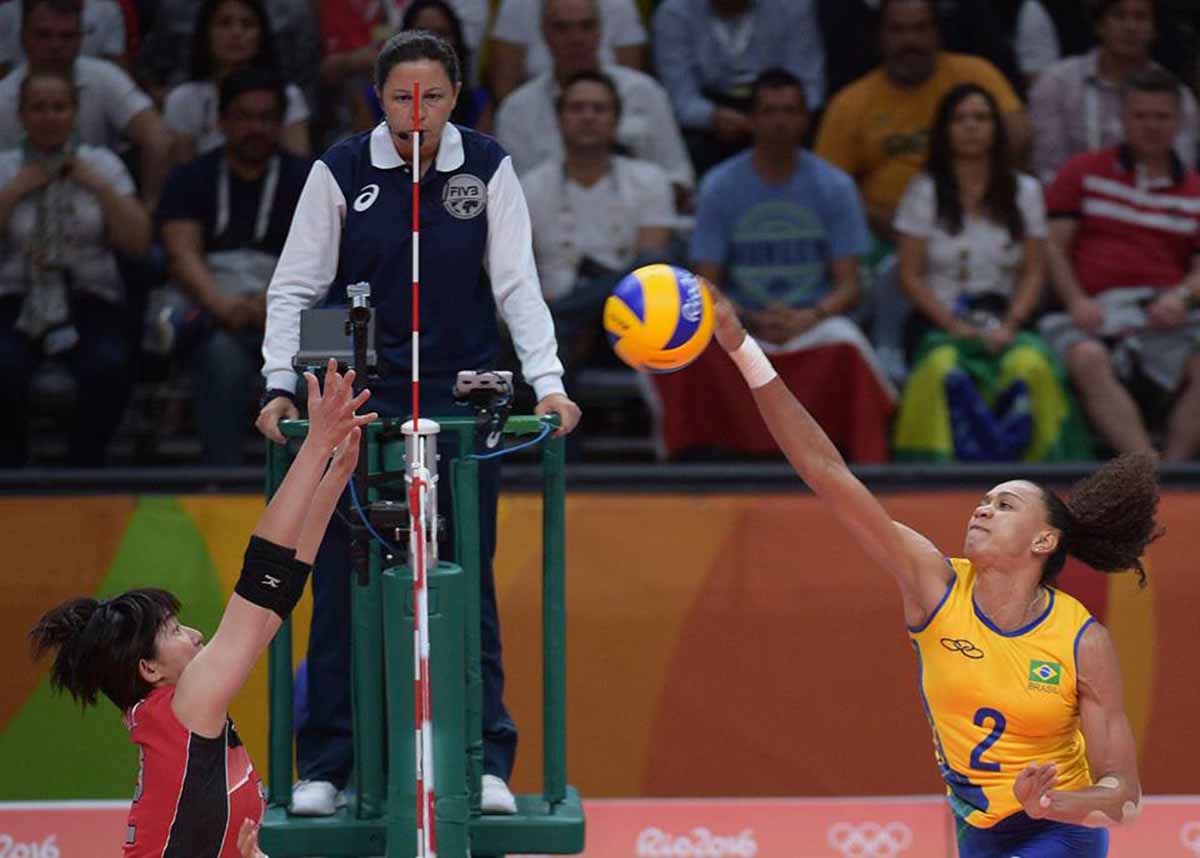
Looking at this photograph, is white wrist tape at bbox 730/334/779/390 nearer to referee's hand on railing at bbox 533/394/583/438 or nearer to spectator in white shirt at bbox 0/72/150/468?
referee's hand on railing at bbox 533/394/583/438

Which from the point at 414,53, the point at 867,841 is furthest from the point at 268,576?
the point at 867,841

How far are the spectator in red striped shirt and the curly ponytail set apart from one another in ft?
8.65

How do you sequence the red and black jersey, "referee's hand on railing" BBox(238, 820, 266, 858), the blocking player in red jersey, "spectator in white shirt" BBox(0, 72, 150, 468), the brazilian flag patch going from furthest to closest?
1. "spectator in white shirt" BBox(0, 72, 150, 468)
2. the brazilian flag patch
3. "referee's hand on railing" BBox(238, 820, 266, 858)
4. the red and black jersey
5. the blocking player in red jersey

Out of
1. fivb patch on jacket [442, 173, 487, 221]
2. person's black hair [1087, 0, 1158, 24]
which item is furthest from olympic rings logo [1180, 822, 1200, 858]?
person's black hair [1087, 0, 1158, 24]

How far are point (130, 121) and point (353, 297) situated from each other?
12.3 feet

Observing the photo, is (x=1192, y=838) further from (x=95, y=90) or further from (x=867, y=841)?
(x=95, y=90)

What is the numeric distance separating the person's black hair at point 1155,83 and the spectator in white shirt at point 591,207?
191cm

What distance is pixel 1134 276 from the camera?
813 centimetres

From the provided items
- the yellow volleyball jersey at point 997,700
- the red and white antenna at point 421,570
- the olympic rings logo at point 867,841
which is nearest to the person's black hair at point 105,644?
the red and white antenna at point 421,570

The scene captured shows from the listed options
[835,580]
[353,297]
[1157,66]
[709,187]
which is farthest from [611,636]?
[1157,66]

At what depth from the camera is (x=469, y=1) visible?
8.83 m

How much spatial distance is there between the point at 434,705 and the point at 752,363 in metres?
1.12

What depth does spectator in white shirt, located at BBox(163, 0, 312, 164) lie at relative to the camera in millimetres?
8297

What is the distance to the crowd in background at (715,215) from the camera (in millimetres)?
7785
